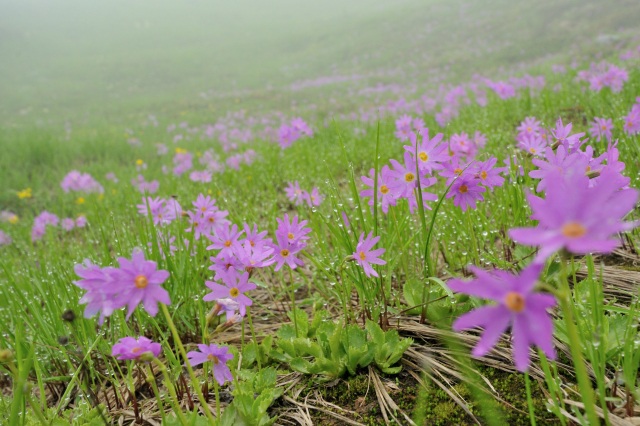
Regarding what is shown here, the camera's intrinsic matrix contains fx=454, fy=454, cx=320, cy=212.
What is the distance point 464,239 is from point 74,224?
4.79 meters

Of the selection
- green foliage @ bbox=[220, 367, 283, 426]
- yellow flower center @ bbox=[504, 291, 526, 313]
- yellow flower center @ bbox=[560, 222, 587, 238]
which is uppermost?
yellow flower center @ bbox=[560, 222, 587, 238]

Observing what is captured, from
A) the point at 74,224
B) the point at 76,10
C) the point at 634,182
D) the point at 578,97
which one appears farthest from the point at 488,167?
the point at 76,10

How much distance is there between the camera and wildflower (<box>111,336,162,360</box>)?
1.21 metres

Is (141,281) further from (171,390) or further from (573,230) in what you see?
(573,230)

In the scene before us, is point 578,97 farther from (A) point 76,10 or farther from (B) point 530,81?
(A) point 76,10

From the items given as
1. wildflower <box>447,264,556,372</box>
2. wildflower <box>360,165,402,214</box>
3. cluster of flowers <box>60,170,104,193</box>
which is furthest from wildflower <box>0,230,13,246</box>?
wildflower <box>447,264,556,372</box>

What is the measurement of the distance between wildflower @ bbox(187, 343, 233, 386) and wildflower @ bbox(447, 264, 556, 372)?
2.94 feet

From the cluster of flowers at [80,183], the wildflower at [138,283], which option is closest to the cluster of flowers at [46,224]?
the cluster of flowers at [80,183]

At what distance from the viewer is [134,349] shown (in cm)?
126

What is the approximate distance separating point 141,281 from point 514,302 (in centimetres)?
82

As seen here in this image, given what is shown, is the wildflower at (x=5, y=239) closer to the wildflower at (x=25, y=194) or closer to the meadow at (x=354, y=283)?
the meadow at (x=354, y=283)

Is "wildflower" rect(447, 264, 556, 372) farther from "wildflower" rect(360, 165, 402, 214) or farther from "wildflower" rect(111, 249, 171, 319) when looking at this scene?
"wildflower" rect(360, 165, 402, 214)

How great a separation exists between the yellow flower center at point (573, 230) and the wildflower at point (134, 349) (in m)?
1.02

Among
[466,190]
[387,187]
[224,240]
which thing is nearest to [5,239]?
[224,240]
